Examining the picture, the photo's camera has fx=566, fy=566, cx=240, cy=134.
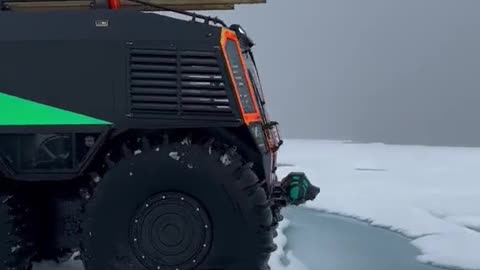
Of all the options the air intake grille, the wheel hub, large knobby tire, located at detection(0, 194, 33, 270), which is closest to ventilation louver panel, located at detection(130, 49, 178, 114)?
the air intake grille

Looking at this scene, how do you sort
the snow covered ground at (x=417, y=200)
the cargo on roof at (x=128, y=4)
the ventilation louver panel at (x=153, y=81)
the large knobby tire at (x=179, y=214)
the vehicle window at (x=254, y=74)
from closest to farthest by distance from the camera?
the large knobby tire at (x=179, y=214), the ventilation louver panel at (x=153, y=81), the cargo on roof at (x=128, y=4), the vehicle window at (x=254, y=74), the snow covered ground at (x=417, y=200)

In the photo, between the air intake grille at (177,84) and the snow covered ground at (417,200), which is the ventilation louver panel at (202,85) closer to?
the air intake grille at (177,84)

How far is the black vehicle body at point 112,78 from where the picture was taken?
3559 mm

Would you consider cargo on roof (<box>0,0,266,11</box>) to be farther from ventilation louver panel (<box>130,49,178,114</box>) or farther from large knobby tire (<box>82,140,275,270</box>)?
large knobby tire (<box>82,140,275,270</box>)

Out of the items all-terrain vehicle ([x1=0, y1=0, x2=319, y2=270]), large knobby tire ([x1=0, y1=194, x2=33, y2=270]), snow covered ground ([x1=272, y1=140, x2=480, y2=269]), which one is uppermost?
all-terrain vehicle ([x1=0, y1=0, x2=319, y2=270])

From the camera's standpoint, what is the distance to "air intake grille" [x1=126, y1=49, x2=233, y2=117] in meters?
3.55

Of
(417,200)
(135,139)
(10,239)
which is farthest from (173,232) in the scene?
(417,200)

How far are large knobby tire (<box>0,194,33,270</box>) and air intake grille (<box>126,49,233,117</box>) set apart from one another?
3.30 ft

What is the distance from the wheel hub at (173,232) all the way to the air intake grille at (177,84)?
0.55m

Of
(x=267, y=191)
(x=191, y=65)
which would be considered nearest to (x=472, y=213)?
(x=267, y=191)

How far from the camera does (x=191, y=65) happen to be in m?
3.58

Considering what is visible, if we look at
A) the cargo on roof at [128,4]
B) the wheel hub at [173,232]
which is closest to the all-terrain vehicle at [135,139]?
the wheel hub at [173,232]

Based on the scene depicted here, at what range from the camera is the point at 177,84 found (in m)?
3.58

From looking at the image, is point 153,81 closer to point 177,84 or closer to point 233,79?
point 177,84
